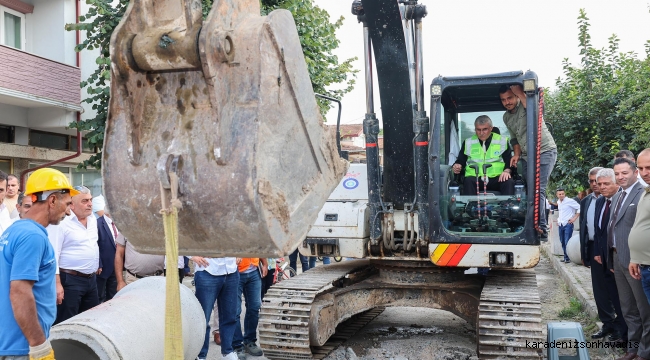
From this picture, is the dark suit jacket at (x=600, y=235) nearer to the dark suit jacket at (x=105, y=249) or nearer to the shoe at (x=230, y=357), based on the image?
the shoe at (x=230, y=357)

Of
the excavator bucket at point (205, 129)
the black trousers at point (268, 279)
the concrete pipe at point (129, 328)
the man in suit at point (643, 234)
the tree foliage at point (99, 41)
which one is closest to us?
the excavator bucket at point (205, 129)

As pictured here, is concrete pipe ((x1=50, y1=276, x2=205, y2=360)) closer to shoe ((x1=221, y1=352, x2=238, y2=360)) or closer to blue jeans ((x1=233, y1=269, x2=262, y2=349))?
shoe ((x1=221, y1=352, x2=238, y2=360))

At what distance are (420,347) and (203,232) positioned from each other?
16.5ft

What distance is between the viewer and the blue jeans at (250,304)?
269 inches

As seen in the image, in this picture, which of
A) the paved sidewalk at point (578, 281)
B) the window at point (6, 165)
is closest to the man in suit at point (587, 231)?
the paved sidewalk at point (578, 281)

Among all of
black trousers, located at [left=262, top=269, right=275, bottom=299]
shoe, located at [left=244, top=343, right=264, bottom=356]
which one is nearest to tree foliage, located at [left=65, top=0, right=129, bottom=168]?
black trousers, located at [left=262, top=269, right=275, bottom=299]

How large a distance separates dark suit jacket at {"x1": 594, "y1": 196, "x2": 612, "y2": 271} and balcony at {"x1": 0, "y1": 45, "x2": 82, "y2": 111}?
9.88m

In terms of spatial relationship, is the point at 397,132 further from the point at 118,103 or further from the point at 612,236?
the point at 118,103

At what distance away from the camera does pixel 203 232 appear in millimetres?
2908

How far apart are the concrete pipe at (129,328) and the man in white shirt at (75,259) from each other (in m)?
0.90

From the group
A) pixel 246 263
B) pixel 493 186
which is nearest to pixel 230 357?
pixel 246 263

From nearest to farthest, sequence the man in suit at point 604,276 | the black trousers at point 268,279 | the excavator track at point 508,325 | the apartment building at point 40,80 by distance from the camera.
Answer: the excavator track at point 508,325, the man in suit at point 604,276, the black trousers at point 268,279, the apartment building at point 40,80

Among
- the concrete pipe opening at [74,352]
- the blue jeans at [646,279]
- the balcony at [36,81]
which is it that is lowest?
the concrete pipe opening at [74,352]

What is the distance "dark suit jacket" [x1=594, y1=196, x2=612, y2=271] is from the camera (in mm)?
7066
